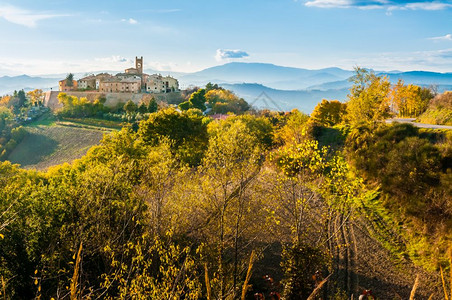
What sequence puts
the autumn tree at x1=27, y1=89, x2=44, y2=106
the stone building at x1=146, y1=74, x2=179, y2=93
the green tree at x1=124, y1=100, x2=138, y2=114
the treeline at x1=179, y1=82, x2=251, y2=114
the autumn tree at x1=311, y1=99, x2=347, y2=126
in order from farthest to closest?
the autumn tree at x1=27, y1=89, x2=44, y2=106
the stone building at x1=146, y1=74, x2=179, y2=93
the treeline at x1=179, y1=82, x2=251, y2=114
the green tree at x1=124, y1=100, x2=138, y2=114
the autumn tree at x1=311, y1=99, x2=347, y2=126

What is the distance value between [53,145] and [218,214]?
53122 millimetres

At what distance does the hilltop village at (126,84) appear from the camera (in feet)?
266

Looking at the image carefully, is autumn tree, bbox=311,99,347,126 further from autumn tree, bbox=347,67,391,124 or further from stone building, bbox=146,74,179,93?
stone building, bbox=146,74,179,93

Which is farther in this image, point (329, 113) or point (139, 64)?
point (139, 64)

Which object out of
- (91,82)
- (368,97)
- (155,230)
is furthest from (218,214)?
(91,82)

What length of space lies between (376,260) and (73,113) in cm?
7118

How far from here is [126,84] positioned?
81188 millimetres

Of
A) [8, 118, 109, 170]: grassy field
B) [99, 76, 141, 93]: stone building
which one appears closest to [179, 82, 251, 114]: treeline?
[99, 76, 141, 93]: stone building

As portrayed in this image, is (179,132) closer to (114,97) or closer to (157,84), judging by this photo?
(114,97)

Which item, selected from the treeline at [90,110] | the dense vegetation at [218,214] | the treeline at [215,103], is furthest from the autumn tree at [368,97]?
the treeline at [90,110]

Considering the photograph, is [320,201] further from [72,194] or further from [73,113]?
[73,113]

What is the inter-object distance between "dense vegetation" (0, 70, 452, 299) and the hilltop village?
54.9 metres

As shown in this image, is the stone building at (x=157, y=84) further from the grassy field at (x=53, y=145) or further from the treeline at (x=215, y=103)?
the grassy field at (x=53, y=145)

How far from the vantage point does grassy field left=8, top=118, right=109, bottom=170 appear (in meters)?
51.0
